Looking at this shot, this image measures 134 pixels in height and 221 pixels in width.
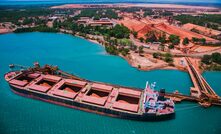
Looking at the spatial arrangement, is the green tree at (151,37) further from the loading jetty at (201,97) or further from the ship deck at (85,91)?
the ship deck at (85,91)

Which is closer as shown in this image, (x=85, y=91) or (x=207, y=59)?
(x=85, y=91)

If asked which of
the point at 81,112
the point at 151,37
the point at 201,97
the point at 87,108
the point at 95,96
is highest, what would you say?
the point at 151,37

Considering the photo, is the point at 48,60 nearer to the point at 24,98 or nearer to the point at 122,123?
the point at 24,98

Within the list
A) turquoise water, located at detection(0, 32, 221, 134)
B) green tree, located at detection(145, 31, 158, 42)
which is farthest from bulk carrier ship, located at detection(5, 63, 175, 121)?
green tree, located at detection(145, 31, 158, 42)

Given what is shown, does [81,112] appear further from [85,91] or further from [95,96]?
[95,96]

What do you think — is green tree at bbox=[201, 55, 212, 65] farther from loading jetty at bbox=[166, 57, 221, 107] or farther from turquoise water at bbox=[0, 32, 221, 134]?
loading jetty at bbox=[166, 57, 221, 107]

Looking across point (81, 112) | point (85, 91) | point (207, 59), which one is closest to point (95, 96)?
point (85, 91)

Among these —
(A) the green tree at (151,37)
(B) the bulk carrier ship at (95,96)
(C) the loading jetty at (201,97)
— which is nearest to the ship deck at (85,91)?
(B) the bulk carrier ship at (95,96)

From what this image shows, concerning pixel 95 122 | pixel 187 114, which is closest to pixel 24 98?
pixel 95 122
